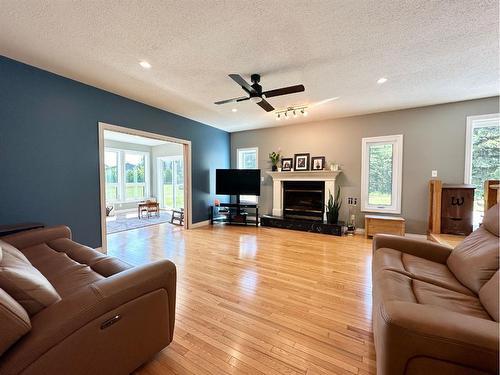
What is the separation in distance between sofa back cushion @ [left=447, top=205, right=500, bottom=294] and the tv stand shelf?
4.07 m

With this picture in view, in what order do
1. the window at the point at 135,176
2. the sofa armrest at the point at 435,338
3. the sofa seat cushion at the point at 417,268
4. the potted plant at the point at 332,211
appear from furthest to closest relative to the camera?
the window at the point at 135,176 < the potted plant at the point at 332,211 < the sofa seat cushion at the point at 417,268 < the sofa armrest at the point at 435,338

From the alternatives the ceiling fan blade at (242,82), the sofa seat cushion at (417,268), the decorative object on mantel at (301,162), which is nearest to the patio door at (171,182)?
the decorative object on mantel at (301,162)

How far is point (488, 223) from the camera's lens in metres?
1.68

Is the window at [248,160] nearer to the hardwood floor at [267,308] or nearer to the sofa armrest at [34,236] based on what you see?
the hardwood floor at [267,308]

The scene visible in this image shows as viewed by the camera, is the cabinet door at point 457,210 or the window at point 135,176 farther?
the window at point 135,176

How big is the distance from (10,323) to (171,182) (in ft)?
25.6

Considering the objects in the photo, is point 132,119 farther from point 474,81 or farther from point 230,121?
point 474,81

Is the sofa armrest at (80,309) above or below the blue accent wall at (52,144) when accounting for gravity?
below

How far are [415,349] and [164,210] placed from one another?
850 centimetres

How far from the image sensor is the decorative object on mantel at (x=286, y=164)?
5.50 meters

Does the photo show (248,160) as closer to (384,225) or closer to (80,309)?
(384,225)

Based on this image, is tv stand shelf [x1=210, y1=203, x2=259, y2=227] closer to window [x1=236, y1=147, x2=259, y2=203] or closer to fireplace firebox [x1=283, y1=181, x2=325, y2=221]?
window [x1=236, y1=147, x2=259, y2=203]

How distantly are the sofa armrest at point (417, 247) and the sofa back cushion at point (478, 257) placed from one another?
0.09m

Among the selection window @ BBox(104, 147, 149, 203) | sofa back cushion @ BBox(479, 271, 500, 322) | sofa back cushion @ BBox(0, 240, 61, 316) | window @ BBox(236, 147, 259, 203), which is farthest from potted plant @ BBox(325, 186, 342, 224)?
window @ BBox(104, 147, 149, 203)
